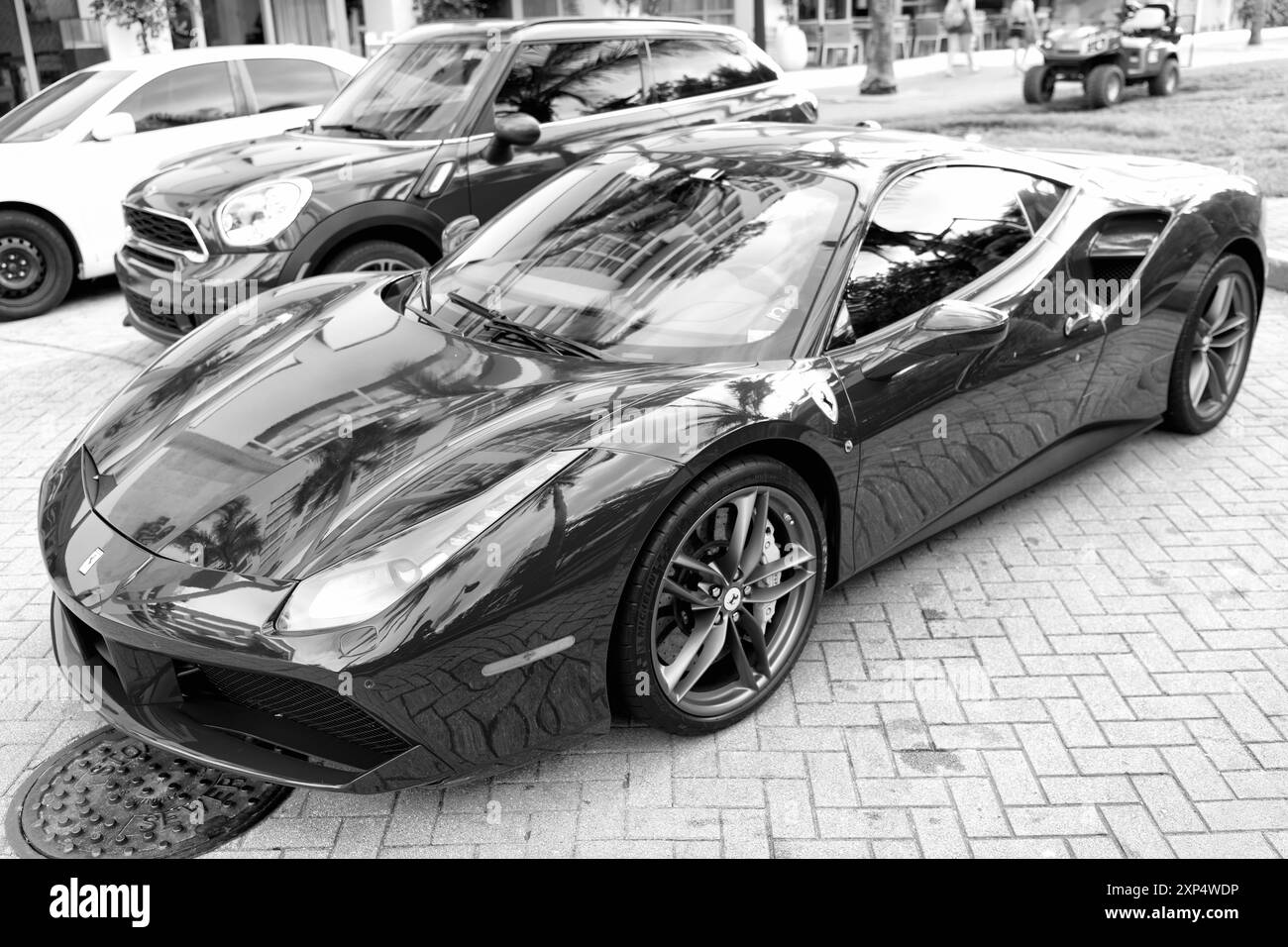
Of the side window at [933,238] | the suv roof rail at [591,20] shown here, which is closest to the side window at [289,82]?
the suv roof rail at [591,20]

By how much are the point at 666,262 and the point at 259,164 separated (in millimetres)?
3487

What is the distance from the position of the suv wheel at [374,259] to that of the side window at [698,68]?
1.98m

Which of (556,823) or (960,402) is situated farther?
(960,402)

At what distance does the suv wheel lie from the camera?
239 inches

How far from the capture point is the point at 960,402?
12.0ft

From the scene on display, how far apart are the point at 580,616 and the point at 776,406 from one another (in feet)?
2.64

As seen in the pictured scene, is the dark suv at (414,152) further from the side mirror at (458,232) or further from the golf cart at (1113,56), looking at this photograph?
the golf cart at (1113,56)

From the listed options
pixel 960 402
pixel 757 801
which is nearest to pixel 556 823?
pixel 757 801

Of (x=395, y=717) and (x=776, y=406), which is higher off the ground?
(x=776, y=406)

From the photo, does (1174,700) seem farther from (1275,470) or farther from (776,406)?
(1275,470)

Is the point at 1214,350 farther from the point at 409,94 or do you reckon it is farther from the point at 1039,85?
the point at 1039,85

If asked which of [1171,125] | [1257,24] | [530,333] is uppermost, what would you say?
[1257,24]

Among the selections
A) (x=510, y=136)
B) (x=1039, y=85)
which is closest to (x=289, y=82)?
(x=510, y=136)

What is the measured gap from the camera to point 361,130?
22.0 ft
